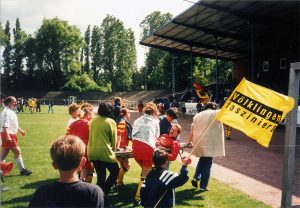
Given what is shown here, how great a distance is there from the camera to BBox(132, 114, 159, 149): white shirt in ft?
19.3

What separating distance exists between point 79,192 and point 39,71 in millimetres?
76806

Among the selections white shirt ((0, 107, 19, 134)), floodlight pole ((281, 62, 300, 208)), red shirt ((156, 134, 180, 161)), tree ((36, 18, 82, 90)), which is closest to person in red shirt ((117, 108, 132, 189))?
red shirt ((156, 134, 180, 161))

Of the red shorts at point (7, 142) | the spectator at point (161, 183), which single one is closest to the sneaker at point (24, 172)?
the red shorts at point (7, 142)

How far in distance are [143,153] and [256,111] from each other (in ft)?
7.16

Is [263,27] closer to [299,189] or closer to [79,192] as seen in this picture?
[299,189]

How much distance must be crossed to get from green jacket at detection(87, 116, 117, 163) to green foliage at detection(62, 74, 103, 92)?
6559cm

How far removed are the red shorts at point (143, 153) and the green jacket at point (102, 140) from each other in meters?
0.45

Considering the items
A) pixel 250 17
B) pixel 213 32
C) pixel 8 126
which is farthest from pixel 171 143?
pixel 213 32

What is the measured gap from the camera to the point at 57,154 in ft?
8.18

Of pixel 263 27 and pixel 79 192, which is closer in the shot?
pixel 79 192

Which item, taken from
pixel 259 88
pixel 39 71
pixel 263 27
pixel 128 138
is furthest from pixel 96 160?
pixel 39 71

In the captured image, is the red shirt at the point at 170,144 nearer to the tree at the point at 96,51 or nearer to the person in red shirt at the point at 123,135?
the person in red shirt at the point at 123,135

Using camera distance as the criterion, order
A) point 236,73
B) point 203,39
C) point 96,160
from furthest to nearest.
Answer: point 236,73, point 203,39, point 96,160

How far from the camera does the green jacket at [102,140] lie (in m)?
5.54
